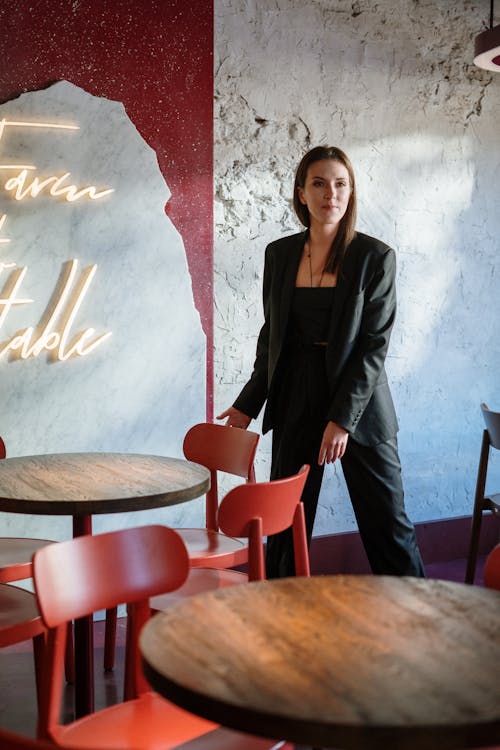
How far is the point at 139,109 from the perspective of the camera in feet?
12.7

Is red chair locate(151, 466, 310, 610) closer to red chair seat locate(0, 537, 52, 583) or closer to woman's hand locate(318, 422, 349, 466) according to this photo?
red chair seat locate(0, 537, 52, 583)

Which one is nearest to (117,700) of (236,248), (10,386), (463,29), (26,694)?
(26,694)

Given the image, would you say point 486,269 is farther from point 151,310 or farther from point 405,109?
point 151,310

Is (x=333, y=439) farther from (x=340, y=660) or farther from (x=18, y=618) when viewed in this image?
(x=340, y=660)

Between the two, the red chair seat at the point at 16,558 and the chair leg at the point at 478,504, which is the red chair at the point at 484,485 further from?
the red chair seat at the point at 16,558

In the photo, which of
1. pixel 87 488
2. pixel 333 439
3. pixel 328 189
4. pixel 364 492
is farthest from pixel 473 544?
pixel 87 488

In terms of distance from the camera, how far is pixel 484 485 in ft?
13.5

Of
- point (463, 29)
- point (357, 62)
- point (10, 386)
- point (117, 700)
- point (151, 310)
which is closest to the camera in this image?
point (117, 700)

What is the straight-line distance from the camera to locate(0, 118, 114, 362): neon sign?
366 cm

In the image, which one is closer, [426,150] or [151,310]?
[151,310]

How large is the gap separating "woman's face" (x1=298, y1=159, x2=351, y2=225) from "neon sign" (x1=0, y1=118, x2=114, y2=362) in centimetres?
95

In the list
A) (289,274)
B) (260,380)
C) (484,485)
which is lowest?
(484,485)

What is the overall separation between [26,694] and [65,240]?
1.72 metres

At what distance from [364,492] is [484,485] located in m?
0.91
